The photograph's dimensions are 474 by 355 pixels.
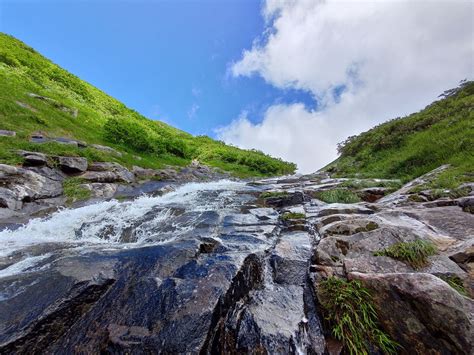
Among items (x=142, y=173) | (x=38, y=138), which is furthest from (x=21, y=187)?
(x=142, y=173)

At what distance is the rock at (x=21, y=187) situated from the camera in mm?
9047

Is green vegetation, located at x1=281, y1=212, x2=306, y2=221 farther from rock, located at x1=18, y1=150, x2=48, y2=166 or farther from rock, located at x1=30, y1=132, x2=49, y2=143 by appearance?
rock, located at x1=30, y1=132, x2=49, y2=143

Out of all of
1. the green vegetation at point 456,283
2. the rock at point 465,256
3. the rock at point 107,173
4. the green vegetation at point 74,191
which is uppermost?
the rock at point 107,173

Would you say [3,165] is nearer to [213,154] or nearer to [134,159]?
[134,159]

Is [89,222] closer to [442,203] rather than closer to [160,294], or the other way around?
[160,294]

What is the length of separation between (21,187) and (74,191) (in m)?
2.17

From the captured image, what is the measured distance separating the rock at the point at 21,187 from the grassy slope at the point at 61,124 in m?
1.39

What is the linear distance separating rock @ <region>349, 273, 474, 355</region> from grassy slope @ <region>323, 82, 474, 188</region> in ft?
21.1

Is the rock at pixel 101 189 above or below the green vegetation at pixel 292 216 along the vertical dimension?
above

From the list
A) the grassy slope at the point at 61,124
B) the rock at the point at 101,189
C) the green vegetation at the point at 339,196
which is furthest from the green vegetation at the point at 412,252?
the grassy slope at the point at 61,124

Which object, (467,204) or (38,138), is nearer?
(467,204)

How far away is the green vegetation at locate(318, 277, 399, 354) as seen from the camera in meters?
3.21

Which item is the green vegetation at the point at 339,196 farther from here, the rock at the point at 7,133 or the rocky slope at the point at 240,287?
the rock at the point at 7,133

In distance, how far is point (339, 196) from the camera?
10570mm
